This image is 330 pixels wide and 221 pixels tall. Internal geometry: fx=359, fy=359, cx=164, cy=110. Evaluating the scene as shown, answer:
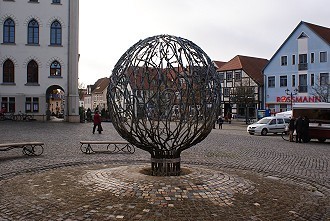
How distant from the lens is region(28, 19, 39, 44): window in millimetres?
38156

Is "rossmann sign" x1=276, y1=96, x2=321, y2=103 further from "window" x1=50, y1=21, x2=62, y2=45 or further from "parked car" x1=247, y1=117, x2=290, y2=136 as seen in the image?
"window" x1=50, y1=21, x2=62, y2=45

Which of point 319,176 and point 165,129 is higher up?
point 165,129

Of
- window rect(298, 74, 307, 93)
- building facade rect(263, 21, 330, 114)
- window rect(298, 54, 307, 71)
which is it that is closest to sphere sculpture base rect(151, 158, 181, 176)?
building facade rect(263, 21, 330, 114)

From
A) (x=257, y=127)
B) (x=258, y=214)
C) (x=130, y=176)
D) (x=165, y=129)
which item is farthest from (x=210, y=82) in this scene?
(x=257, y=127)

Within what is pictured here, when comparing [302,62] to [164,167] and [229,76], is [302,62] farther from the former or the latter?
[164,167]

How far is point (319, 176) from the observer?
991cm

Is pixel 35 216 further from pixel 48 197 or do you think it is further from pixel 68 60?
pixel 68 60

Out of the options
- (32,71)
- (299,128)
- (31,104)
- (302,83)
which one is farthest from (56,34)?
(302,83)

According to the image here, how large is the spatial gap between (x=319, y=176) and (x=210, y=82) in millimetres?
4278

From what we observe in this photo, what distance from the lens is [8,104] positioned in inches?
1481

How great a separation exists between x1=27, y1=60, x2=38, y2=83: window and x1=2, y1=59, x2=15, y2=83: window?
1.58 metres

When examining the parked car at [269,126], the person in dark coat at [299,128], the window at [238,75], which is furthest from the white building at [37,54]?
the window at [238,75]

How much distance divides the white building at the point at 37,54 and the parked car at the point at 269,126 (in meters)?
19.0

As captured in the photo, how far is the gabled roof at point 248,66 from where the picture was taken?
174ft
